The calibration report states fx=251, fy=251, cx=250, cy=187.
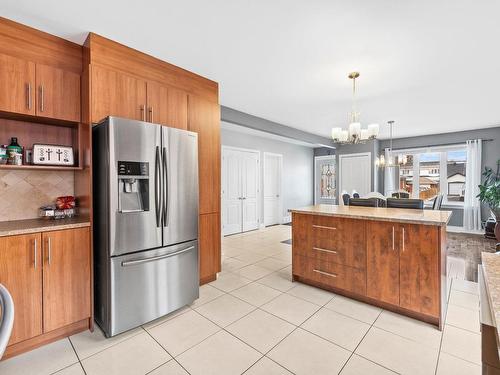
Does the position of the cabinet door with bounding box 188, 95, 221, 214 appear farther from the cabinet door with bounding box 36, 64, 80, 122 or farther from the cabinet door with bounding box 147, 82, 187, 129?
the cabinet door with bounding box 36, 64, 80, 122

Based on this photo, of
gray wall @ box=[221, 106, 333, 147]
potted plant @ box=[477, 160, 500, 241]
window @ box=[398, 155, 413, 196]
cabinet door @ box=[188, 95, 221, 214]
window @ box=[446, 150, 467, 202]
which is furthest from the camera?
window @ box=[398, 155, 413, 196]

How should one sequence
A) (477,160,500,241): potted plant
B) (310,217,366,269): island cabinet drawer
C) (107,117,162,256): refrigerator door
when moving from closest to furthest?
(107,117,162,256): refrigerator door → (310,217,366,269): island cabinet drawer → (477,160,500,241): potted plant

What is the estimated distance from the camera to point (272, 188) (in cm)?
716

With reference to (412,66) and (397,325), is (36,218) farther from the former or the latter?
(412,66)

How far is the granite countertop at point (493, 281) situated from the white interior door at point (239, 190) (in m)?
4.95

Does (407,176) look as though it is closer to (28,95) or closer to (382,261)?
(382,261)

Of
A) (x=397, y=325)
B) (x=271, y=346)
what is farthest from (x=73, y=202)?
(x=397, y=325)

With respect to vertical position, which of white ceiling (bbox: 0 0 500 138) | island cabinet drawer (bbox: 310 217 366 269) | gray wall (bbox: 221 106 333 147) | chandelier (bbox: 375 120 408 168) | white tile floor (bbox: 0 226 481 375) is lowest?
white tile floor (bbox: 0 226 481 375)

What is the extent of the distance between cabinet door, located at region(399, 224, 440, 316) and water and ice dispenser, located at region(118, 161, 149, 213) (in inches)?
91.3

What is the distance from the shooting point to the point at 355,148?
736cm

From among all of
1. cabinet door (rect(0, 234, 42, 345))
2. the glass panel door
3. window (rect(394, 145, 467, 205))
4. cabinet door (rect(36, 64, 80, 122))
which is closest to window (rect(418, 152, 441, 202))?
window (rect(394, 145, 467, 205))

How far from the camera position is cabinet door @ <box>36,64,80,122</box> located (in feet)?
6.85

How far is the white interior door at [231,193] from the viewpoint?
5.82 metres

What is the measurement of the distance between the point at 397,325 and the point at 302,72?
2.80 metres
